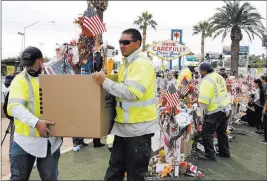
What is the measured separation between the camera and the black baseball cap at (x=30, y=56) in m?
3.36

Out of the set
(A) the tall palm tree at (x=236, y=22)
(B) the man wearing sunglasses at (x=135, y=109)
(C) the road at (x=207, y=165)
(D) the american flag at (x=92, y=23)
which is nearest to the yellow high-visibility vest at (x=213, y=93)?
(C) the road at (x=207, y=165)

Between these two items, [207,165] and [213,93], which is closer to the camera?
[207,165]

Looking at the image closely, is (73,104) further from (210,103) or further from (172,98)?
(210,103)

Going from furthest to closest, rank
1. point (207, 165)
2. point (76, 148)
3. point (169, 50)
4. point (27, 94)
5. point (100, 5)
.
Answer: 1. point (100, 5)
2. point (169, 50)
3. point (76, 148)
4. point (207, 165)
5. point (27, 94)

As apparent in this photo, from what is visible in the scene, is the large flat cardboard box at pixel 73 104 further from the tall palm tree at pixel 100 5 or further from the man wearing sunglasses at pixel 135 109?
the tall palm tree at pixel 100 5

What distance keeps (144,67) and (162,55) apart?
7558 mm

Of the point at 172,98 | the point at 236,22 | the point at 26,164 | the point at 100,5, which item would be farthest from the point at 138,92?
the point at 236,22

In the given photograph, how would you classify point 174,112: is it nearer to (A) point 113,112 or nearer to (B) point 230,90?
(A) point 113,112

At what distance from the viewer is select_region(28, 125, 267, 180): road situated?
5.67m

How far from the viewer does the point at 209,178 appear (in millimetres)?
5793

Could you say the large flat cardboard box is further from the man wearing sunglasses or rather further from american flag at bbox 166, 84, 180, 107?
american flag at bbox 166, 84, 180, 107

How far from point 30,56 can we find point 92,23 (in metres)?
0.70

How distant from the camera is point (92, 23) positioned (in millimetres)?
3189

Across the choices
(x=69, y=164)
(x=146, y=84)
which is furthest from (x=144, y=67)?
(x=69, y=164)
